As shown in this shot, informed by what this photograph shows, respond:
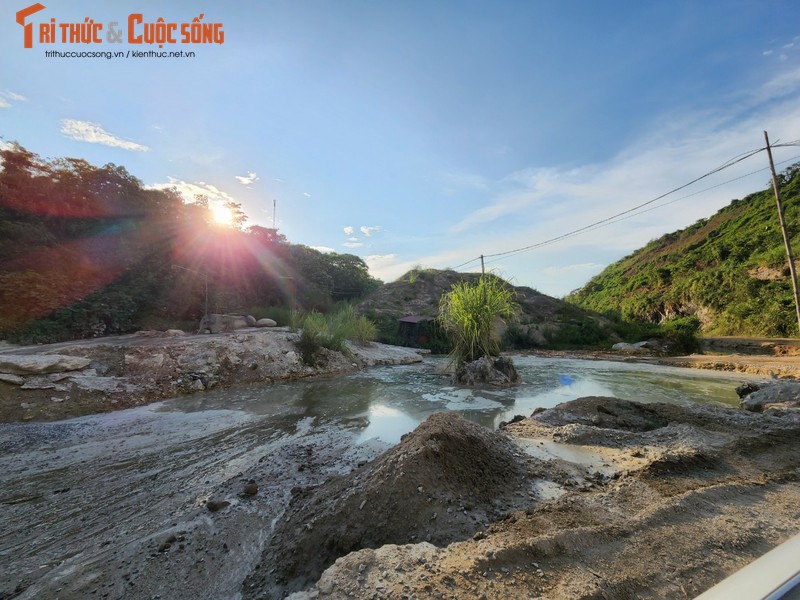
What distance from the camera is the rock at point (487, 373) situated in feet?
26.9

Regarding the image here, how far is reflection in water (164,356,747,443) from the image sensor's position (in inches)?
215

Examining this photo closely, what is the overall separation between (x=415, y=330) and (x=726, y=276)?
755 inches

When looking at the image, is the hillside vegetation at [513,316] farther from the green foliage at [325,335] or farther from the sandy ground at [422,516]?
the sandy ground at [422,516]

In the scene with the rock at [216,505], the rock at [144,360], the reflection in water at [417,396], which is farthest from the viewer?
the rock at [144,360]

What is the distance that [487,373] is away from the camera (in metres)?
8.27

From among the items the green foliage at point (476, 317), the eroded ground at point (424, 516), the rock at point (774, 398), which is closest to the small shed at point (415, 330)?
the green foliage at point (476, 317)

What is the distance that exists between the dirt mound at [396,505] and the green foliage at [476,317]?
19.7 ft

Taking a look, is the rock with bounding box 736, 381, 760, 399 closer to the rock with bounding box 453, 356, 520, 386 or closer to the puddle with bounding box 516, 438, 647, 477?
the rock with bounding box 453, 356, 520, 386

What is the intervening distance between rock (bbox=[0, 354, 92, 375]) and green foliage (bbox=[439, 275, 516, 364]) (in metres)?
8.11

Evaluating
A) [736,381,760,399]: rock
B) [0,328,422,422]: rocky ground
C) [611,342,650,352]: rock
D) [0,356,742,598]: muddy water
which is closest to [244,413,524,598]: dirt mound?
[0,356,742,598]: muddy water

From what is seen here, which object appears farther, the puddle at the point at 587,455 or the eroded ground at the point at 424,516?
the puddle at the point at 587,455

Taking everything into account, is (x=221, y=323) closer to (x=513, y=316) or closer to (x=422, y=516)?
(x=513, y=316)

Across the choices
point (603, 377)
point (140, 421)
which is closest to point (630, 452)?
point (140, 421)

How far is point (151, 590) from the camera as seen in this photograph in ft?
5.84
